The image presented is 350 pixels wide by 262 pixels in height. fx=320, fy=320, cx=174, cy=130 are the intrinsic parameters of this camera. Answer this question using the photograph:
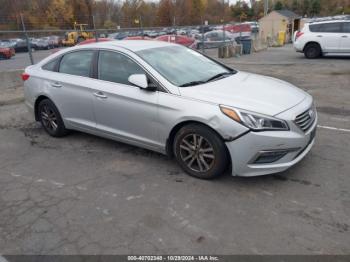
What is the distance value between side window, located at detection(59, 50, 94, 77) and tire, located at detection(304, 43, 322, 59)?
1373 centimetres

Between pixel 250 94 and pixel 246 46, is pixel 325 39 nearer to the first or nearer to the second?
pixel 246 46

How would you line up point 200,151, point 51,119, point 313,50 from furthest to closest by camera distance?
point 313,50 < point 51,119 < point 200,151

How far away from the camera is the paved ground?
2736 mm

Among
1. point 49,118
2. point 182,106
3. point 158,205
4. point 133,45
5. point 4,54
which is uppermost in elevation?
point 133,45

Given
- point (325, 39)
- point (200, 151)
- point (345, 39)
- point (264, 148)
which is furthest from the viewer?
point (325, 39)

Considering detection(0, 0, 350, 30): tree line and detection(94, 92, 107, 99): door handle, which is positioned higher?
detection(0, 0, 350, 30): tree line

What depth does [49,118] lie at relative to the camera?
17.4 ft

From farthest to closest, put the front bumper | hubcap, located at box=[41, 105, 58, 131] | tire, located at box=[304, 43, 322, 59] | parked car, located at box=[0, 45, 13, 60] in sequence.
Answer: parked car, located at box=[0, 45, 13, 60] → tire, located at box=[304, 43, 322, 59] → hubcap, located at box=[41, 105, 58, 131] → the front bumper

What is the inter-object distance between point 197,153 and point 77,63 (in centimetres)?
242

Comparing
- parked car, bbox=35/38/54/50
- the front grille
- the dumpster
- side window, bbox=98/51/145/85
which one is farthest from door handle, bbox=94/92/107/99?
parked car, bbox=35/38/54/50

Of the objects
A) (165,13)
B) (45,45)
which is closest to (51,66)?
(45,45)

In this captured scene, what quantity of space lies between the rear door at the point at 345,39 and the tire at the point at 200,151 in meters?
13.8

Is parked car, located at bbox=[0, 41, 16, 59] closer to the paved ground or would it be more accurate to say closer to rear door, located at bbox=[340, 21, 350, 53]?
the paved ground

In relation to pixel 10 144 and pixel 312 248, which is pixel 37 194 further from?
pixel 312 248
